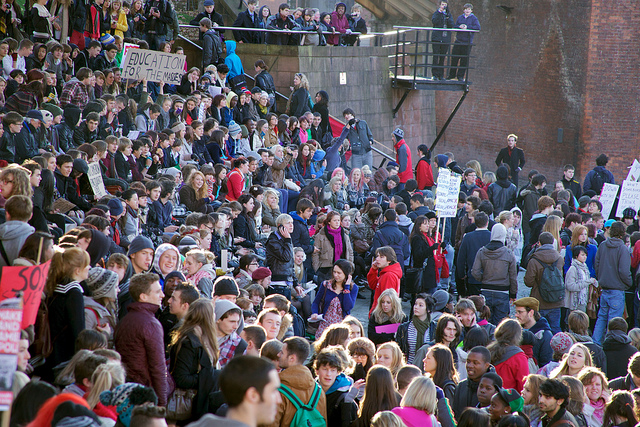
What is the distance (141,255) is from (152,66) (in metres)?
7.34

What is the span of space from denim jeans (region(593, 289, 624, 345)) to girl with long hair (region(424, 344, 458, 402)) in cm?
492

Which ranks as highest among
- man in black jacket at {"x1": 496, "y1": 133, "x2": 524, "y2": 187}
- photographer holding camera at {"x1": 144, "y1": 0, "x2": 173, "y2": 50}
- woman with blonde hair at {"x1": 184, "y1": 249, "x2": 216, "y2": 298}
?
photographer holding camera at {"x1": 144, "y1": 0, "x2": 173, "y2": 50}

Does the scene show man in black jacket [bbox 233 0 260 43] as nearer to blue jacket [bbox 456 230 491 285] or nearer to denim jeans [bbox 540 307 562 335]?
blue jacket [bbox 456 230 491 285]

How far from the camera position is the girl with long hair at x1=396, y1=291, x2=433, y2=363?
810cm

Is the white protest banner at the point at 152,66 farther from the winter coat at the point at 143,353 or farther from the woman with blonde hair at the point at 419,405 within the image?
the woman with blonde hair at the point at 419,405

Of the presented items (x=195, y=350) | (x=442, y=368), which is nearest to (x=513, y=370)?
(x=442, y=368)

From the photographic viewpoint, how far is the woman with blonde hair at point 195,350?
5.21m

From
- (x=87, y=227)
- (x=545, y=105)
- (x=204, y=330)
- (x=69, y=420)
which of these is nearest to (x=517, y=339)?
(x=204, y=330)

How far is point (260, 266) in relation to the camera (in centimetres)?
977

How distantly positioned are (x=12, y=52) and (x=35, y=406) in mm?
9764

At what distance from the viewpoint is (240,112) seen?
14961 millimetres

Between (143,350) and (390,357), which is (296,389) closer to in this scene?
(143,350)

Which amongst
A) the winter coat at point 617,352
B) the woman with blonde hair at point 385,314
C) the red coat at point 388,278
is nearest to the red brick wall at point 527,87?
the red coat at point 388,278

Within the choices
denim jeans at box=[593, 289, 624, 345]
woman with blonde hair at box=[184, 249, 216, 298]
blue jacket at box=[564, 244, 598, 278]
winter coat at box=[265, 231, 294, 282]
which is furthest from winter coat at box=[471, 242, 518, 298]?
woman with blonde hair at box=[184, 249, 216, 298]
